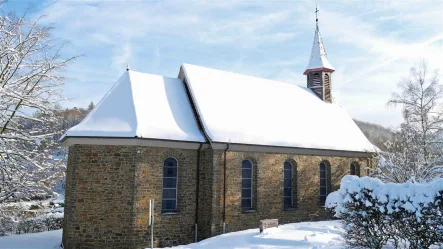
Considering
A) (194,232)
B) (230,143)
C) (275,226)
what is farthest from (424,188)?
(194,232)

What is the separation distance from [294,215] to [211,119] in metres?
6.38

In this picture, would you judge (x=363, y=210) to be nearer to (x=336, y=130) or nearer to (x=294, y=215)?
(x=294, y=215)

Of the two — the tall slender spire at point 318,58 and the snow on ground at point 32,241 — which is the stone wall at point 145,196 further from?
the tall slender spire at point 318,58

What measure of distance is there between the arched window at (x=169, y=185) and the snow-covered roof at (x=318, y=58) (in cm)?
1454

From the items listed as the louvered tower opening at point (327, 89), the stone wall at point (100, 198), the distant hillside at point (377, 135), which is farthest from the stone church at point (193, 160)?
the distant hillside at point (377, 135)

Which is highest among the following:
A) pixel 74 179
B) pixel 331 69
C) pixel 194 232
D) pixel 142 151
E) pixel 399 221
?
pixel 331 69

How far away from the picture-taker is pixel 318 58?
83.3 feet

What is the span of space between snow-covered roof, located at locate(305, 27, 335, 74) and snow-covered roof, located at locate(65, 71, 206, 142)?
1191 centimetres

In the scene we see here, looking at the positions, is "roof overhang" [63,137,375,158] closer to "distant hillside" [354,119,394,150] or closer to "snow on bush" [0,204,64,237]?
"snow on bush" [0,204,64,237]

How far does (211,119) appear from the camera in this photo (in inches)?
618

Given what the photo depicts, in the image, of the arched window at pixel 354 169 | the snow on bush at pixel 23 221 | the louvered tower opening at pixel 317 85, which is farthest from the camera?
the louvered tower opening at pixel 317 85

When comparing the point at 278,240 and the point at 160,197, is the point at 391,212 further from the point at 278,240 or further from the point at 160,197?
the point at 160,197

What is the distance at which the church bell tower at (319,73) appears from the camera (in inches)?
944

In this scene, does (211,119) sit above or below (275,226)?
above
